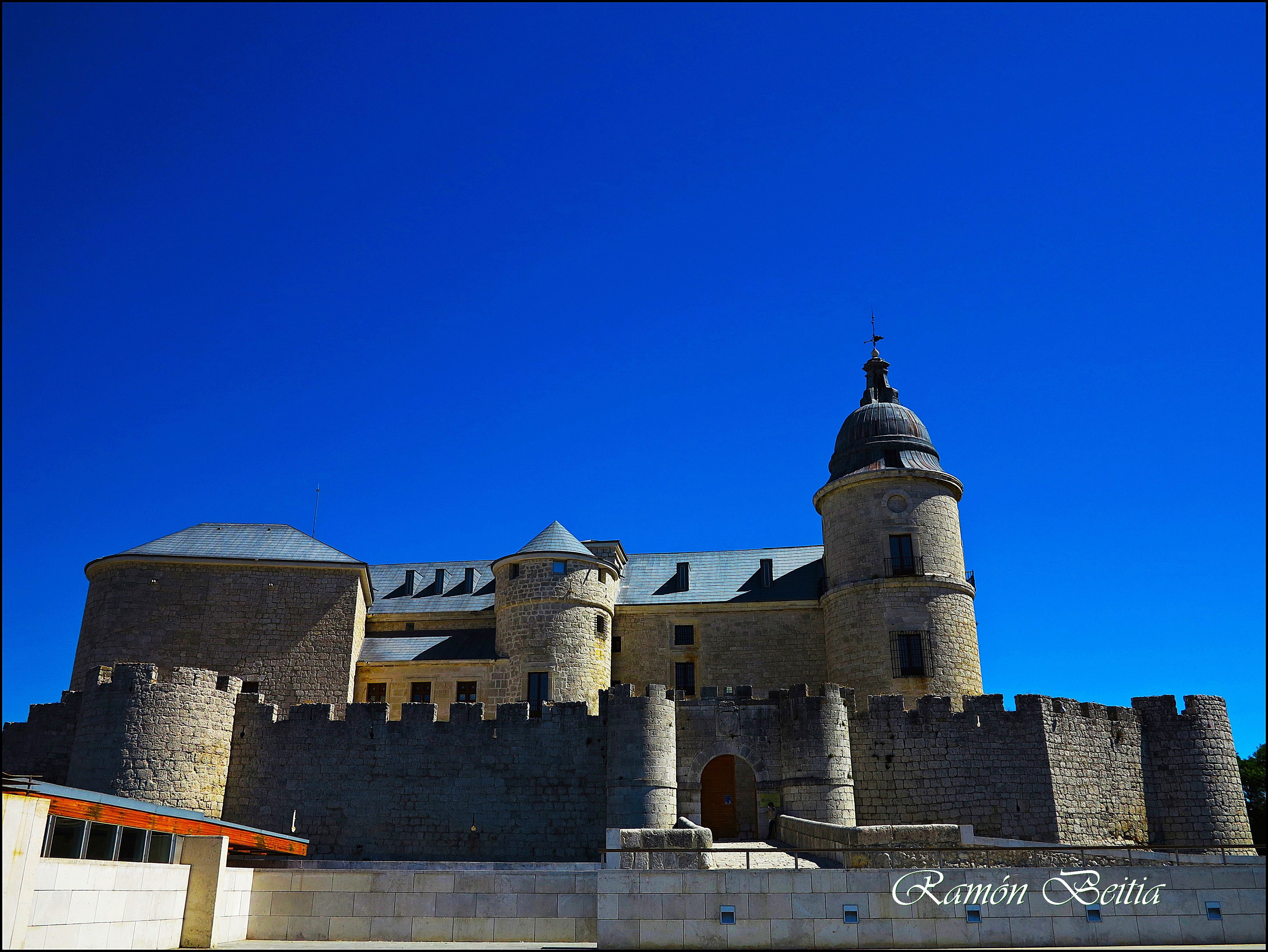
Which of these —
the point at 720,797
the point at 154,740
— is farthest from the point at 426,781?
the point at 720,797

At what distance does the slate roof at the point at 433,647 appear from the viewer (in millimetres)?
33906

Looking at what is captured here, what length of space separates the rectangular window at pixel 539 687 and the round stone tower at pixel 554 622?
22 millimetres

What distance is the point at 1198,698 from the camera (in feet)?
88.8

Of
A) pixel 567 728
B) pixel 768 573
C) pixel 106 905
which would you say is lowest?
pixel 106 905

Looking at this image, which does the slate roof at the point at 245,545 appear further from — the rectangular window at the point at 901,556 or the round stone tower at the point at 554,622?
the rectangular window at the point at 901,556

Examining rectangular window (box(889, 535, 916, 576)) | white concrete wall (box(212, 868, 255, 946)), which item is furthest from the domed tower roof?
white concrete wall (box(212, 868, 255, 946))

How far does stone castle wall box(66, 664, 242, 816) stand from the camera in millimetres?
24734

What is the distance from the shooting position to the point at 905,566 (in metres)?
32.3

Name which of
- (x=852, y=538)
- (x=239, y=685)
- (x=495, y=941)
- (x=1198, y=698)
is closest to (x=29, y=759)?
(x=239, y=685)

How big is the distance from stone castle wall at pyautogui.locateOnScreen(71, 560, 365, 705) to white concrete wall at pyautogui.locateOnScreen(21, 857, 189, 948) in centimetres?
1624

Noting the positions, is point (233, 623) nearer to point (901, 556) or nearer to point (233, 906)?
point (233, 906)

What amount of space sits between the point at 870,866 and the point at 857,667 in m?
15.0

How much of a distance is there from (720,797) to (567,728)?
635 cm

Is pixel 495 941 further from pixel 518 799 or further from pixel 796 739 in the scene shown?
pixel 796 739
